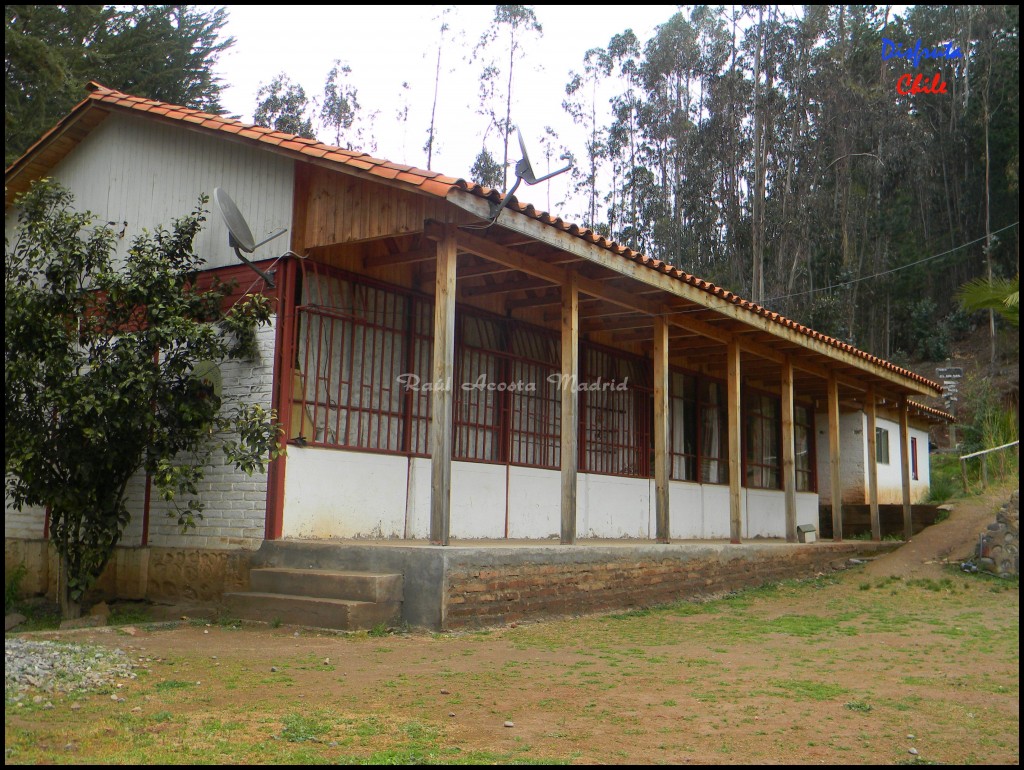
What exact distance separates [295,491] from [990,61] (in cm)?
3129

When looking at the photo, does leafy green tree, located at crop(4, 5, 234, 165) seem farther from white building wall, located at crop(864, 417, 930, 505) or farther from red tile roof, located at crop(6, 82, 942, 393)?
white building wall, located at crop(864, 417, 930, 505)

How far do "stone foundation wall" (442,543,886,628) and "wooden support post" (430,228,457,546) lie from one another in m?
0.48

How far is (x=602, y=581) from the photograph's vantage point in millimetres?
9281

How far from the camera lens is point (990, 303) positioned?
9.78 m

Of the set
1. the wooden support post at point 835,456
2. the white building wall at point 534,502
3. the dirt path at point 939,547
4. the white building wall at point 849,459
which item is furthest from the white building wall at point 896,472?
the white building wall at point 534,502

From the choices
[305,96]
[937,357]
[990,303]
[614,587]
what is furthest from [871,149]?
[614,587]

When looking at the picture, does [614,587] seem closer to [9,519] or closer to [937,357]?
[9,519]

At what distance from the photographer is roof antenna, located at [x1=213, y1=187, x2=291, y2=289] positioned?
8312 millimetres

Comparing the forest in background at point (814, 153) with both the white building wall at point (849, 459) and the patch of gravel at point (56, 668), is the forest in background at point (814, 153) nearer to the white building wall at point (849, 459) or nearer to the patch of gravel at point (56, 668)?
the white building wall at point (849, 459)

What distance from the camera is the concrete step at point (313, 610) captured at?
7.20m

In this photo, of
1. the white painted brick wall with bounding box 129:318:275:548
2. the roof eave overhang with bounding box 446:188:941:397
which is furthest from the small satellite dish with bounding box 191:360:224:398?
the roof eave overhang with bounding box 446:188:941:397

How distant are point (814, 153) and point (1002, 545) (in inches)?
755

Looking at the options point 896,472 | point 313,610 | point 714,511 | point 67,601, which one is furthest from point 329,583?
point 896,472

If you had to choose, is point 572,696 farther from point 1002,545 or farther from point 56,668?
point 1002,545
